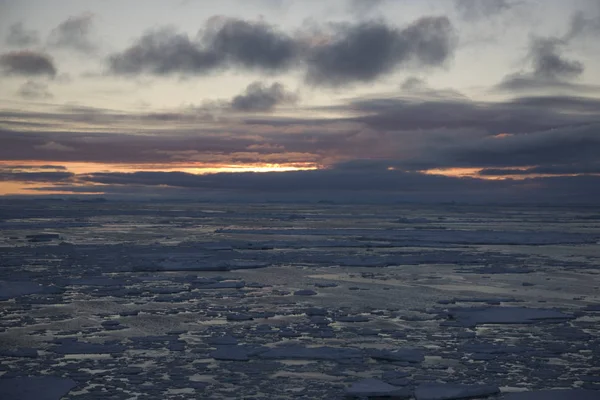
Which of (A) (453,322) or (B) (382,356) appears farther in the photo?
(A) (453,322)

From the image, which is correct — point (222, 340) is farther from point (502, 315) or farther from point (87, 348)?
point (502, 315)

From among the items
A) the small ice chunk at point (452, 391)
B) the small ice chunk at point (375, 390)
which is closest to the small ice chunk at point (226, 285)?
the small ice chunk at point (375, 390)

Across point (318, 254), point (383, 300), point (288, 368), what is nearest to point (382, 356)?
point (288, 368)

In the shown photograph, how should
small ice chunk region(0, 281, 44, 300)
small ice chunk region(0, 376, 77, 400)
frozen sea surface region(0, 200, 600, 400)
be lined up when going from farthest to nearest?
1. small ice chunk region(0, 281, 44, 300)
2. frozen sea surface region(0, 200, 600, 400)
3. small ice chunk region(0, 376, 77, 400)

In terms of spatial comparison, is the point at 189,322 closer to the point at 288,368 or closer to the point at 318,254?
the point at 288,368

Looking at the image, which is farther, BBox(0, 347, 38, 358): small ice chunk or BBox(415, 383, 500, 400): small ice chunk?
BBox(0, 347, 38, 358): small ice chunk

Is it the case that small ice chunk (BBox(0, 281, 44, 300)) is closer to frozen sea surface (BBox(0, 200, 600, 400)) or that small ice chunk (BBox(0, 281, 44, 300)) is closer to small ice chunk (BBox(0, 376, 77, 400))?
frozen sea surface (BBox(0, 200, 600, 400))

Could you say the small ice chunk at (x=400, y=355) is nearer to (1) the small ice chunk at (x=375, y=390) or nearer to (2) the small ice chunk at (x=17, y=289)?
(1) the small ice chunk at (x=375, y=390)

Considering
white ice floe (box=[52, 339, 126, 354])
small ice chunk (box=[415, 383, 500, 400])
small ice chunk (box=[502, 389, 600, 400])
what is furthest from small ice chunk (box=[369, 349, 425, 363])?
white ice floe (box=[52, 339, 126, 354])
